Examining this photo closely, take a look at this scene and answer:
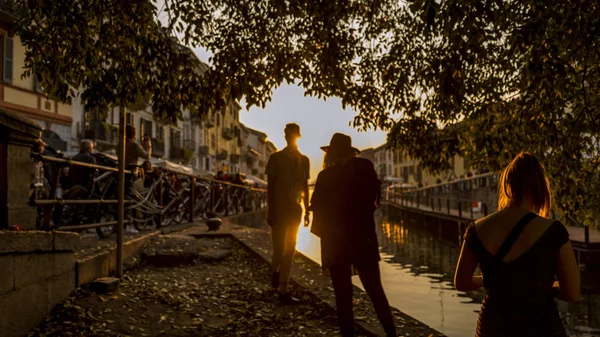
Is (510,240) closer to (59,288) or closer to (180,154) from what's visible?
(59,288)

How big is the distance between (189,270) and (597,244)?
10.6 metres

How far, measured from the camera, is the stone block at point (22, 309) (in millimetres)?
3715

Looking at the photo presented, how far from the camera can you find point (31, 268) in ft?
13.5

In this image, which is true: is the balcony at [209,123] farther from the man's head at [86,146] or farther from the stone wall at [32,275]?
the stone wall at [32,275]

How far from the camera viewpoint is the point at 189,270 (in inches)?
281

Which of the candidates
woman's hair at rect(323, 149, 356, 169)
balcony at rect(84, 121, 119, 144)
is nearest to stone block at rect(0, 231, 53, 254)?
woman's hair at rect(323, 149, 356, 169)

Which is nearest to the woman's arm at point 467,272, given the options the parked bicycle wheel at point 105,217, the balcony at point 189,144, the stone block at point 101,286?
the stone block at point 101,286

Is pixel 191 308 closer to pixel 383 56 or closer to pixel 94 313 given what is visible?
pixel 94 313

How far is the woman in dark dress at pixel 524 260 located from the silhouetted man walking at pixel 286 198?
3452 millimetres

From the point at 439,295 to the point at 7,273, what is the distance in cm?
1028

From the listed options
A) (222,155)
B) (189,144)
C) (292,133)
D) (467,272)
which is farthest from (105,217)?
(222,155)

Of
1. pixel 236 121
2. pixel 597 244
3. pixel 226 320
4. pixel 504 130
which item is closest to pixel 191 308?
pixel 226 320

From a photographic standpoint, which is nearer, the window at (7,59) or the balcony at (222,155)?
the window at (7,59)

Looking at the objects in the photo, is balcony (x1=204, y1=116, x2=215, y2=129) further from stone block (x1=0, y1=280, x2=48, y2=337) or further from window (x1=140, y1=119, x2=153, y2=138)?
stone block (x1=0, y1=280, x2=48, y2=337)
